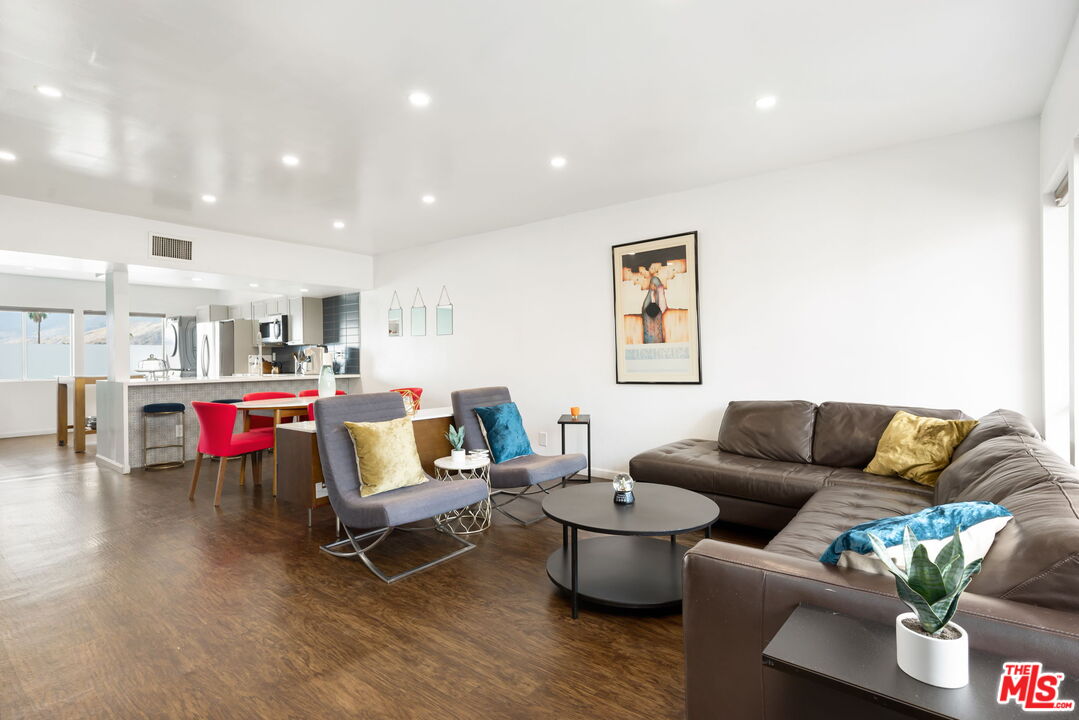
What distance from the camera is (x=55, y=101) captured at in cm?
303

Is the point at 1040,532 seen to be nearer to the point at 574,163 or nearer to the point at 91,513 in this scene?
the point at 574,163

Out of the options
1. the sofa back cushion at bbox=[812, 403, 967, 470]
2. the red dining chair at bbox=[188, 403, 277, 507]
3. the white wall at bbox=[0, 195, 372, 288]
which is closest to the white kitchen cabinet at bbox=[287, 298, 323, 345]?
the white wall at bbox=[0, 195, 372, 288]

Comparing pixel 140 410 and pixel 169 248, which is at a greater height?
pixel 169 248

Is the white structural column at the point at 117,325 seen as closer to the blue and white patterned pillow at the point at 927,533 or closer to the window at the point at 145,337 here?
the window at the point at 145,337

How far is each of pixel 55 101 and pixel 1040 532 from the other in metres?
4.68

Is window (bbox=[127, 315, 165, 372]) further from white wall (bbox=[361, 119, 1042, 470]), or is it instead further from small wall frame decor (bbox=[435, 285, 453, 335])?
white wall (bbox=[361, 119, 1042, 470])

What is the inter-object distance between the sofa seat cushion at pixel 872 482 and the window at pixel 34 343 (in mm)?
11301

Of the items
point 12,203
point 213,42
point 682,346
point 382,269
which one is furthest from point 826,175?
point 12,203

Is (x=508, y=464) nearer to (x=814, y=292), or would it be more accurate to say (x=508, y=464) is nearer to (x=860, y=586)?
(x=814, y=292)

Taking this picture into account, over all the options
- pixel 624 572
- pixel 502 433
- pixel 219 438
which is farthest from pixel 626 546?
pixel 219 438

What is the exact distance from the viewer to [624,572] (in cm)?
284

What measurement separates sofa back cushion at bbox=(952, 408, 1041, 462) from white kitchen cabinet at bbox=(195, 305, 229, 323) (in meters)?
10.6

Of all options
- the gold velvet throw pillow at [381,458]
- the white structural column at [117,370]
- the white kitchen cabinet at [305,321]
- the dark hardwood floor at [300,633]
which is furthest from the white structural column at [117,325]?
the gold velvet throw pillow at [381,458]

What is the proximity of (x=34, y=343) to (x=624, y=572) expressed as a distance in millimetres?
10656
